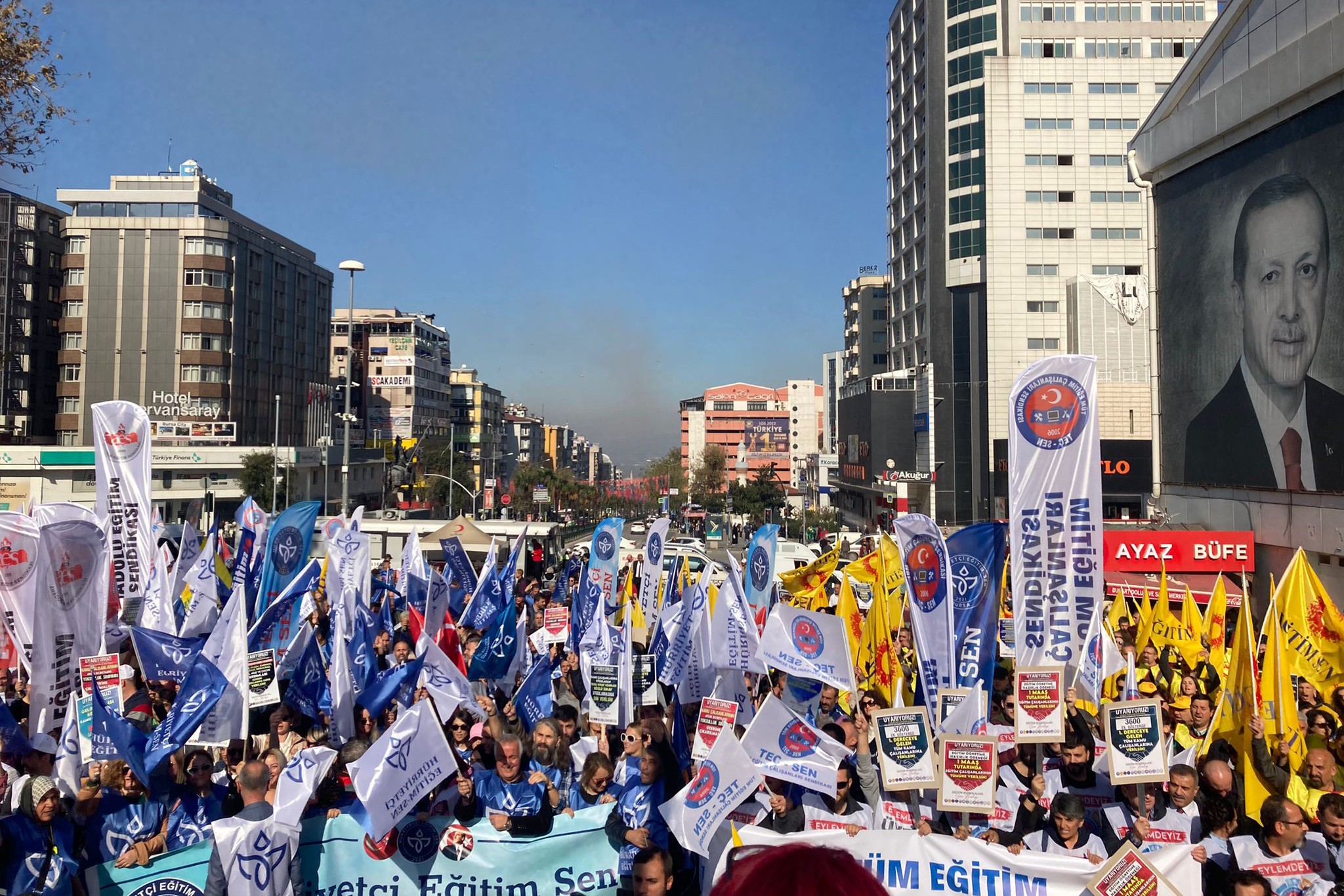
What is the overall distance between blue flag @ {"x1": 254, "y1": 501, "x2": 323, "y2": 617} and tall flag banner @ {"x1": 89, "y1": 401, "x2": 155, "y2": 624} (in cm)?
182

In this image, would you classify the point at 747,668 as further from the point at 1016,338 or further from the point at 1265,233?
the point at 1016,338

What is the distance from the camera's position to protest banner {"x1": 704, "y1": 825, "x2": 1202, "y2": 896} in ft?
18.4

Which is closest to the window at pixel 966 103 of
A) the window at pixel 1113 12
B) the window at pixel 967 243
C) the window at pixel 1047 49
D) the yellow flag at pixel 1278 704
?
the window at pixel 1047 49

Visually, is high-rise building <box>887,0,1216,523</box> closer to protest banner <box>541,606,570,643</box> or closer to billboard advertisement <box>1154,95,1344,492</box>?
billboard advertisement <box>1154,95,1344,492</box>

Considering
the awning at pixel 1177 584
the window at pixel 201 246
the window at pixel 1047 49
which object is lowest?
the awning at pixel 1177 584

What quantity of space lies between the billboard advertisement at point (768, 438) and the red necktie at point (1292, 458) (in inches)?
4839

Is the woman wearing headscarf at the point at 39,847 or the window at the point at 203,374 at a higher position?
the window at the point at 203,374

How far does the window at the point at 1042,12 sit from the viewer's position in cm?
5153

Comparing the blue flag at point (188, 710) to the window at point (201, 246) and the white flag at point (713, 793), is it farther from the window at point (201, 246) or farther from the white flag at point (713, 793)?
the window at point (201, 246)

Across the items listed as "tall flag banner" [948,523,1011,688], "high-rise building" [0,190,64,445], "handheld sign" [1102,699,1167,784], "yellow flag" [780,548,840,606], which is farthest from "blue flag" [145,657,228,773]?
"high-rise building" [0,190,64,445]

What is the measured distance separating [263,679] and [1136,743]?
704 centimetres

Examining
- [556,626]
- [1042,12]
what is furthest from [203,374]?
[556,626]

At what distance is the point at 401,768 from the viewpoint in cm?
601

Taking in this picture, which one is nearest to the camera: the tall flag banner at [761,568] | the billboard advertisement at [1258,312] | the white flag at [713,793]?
the white flag at [713,793]
